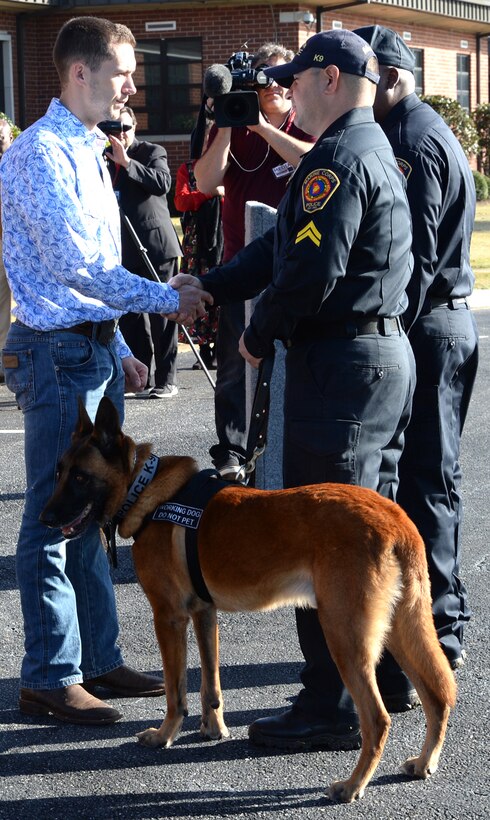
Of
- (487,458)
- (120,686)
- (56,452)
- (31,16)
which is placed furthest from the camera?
(31,16)

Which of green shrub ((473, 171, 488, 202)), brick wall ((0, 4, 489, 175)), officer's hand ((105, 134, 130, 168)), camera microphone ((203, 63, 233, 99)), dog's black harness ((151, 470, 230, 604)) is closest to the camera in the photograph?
dog's black harness ((151, 470, 230, 604))

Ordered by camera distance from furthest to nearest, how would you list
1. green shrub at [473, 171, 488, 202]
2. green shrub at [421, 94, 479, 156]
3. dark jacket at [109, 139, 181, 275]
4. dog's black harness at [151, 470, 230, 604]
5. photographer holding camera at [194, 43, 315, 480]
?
green shrub at [473, 171, 488, 202], green shrub at [421, 94, 479, 156], dark jacket at [109, 139, 181, 275], photographer holding camera at [194, 43, 315, 480], dog's black harness at [151, 470, 230, 604]

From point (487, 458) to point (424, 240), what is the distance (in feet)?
12.9

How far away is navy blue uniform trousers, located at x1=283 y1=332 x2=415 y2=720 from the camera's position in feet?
11.7

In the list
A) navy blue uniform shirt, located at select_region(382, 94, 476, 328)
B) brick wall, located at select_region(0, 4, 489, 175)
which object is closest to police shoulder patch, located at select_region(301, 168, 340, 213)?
navy blue uniform shirt, located at select_region(382, 94, 476, 328)

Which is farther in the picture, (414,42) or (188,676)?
(414,42)

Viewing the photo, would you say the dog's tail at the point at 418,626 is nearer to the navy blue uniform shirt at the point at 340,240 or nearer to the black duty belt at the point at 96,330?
the navy blue uniform shirt at the point at 340,240

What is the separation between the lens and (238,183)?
6.71m

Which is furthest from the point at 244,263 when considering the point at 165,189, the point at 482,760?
the point at 165,189

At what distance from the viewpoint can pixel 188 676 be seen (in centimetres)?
434

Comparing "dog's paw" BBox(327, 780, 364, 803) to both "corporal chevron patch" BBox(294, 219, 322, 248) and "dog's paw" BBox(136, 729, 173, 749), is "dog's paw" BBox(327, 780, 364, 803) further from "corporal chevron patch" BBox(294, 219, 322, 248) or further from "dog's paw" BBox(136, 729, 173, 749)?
"corporal chevron patch" BBox(294, 219, 322, 248)

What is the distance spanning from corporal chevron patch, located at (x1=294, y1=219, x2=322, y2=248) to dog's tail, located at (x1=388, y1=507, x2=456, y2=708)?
88cm

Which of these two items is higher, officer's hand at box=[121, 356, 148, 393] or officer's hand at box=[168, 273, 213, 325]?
officer's hand at box=[168, 273, 213, 325]

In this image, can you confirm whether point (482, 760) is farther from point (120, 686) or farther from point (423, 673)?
point (120, 686)
